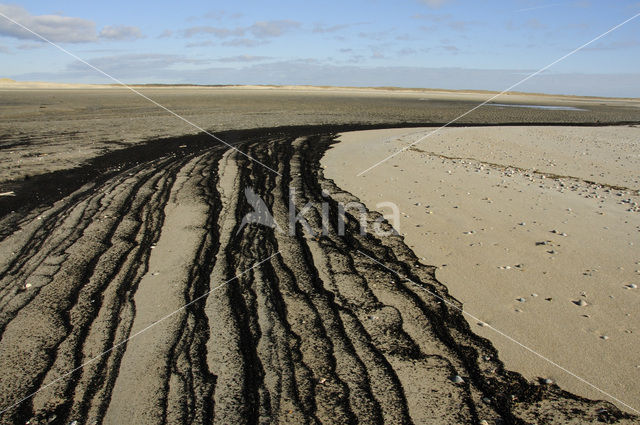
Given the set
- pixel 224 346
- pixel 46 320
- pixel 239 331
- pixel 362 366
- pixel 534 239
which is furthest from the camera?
pixel 534 239

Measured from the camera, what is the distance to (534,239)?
5.73 metres

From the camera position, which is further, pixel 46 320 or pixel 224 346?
pixel 46 320

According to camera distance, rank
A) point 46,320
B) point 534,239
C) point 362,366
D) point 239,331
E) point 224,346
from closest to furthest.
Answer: point 362,366
point 224,346
point 239,331
point 46,320
point 534,239

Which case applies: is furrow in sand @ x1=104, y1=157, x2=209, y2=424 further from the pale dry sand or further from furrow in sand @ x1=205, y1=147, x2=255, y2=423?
the pale dry sand

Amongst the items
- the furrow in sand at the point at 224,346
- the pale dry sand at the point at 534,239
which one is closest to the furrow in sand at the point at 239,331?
the furrow in sand at the point at 224,346

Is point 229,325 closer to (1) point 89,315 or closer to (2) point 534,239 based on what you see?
(1) point 89,315

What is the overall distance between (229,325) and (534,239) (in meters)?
3.76

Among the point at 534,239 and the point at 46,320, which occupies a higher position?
the point at 534,239

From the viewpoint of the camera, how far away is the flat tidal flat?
118 inches

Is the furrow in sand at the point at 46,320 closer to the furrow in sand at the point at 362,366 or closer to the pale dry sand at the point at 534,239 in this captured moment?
the furrow in sand at the point at 362,366

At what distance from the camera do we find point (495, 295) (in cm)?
444

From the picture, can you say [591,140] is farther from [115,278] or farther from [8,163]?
[8,163]

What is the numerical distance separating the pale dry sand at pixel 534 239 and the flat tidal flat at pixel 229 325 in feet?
0.97

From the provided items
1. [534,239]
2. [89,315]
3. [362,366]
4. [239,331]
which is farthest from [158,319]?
[534,239]
